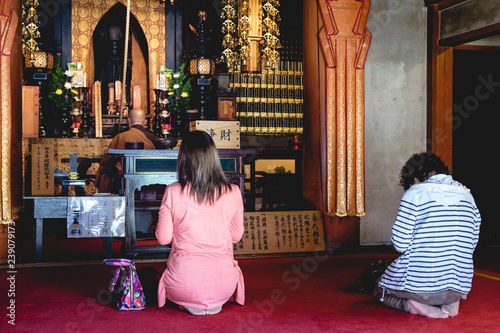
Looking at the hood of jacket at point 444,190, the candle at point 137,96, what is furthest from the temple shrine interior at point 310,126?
the hood of jacket at point 444,190

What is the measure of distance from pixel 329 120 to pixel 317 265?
1.50 m

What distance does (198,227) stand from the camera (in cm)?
281

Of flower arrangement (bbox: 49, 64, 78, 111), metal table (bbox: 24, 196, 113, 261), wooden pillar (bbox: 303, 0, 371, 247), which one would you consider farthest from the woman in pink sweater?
flower arrangement (bbox: 49, 64, 78, 111)

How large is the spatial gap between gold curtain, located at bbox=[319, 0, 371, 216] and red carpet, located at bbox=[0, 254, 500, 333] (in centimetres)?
126

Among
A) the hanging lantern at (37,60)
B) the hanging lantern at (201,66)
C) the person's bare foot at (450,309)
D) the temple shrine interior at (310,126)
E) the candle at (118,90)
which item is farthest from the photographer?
the candle at (118,90)

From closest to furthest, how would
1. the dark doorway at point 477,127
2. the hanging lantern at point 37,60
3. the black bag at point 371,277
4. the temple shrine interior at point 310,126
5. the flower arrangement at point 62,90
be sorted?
the black bag at point 371,277 → the temple shrine interior at point 310,126 → the dark doorway at point 477,127 → the flower arrangement at point 62,90 → the hanging lantern at point 37,60

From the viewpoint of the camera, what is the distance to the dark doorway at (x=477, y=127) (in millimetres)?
6215

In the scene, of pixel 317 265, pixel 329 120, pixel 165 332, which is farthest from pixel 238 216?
pixel 329 120

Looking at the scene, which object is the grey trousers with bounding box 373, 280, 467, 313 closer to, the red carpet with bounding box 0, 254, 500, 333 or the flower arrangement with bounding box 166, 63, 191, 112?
the red carpet with bounding box 0, 254, 500, 333

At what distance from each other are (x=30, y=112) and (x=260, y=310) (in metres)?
4.70

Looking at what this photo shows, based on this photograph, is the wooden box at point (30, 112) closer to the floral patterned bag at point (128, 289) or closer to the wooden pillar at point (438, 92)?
the floral patterned bag at point (128, 289)

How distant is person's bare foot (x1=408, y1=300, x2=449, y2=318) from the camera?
2891 mm

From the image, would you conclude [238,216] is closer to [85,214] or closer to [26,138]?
[85,214]

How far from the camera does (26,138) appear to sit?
6.44 meters
